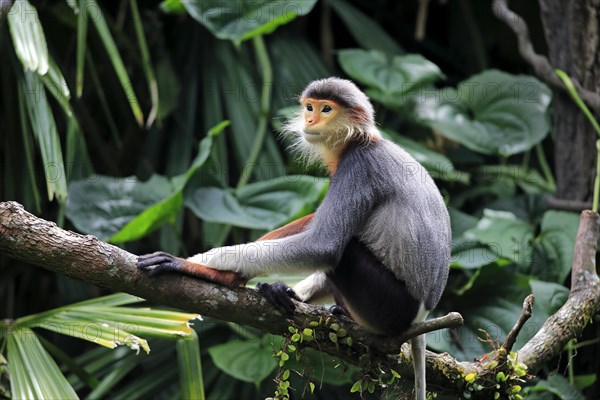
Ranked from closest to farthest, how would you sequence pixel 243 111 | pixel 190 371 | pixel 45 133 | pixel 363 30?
pixel 190 371 < pixel 45 133 < pixel 243 111 < pixel 363 30

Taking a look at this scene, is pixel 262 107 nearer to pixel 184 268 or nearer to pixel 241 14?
pixel 241 14

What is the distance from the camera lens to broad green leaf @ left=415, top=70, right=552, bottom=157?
6383 mm

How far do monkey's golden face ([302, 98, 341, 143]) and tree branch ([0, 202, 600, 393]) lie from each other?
1011 mm

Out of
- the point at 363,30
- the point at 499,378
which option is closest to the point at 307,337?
the point at 499,378

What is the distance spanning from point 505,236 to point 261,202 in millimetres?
1841

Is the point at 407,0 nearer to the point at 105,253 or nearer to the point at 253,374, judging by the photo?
the point at 253,374

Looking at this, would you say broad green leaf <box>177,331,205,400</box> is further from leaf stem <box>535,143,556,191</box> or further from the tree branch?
leaf stem <box>535,143,556,191</box>

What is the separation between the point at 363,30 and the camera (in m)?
7.33

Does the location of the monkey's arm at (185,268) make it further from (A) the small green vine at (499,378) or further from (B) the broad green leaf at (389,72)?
(B) the broad green leaf at (389,72)

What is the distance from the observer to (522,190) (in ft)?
23.2

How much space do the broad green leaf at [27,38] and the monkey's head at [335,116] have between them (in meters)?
1.70

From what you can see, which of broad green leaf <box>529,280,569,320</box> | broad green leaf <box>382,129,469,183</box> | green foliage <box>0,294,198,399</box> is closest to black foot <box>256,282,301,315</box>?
green foliage <box>0,294,198,399</box>

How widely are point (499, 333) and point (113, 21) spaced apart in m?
4.28

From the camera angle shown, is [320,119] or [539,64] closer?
[320,119]
